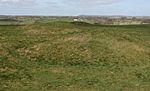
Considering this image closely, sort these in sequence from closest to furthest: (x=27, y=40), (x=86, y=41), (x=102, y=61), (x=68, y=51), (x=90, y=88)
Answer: (x=90, y=88) < (x=102, y=61) < (x=68, y=51) < (x=86, y=41) < (x=27, y=40)

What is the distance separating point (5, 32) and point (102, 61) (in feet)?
65.3

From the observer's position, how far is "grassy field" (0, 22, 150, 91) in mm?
23125

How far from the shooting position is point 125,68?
97.9 ft

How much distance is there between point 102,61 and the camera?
32.1m

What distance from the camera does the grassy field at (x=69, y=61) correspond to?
23.1 m

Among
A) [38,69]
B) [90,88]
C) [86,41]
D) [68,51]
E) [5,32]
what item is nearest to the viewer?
[90,88]

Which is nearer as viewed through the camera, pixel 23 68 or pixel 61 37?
pixel 23 68

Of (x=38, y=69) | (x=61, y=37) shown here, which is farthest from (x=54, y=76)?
(x=61, y=37)

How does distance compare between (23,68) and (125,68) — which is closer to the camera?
(23,68)

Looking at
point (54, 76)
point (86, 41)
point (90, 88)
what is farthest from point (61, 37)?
point (90, 88)

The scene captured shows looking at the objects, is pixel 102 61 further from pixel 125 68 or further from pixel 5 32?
pixel 5 32

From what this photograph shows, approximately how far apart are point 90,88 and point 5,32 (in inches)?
1079

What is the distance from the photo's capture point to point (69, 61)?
105 feet

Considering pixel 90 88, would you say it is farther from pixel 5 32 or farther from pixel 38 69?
pixel 5 32
